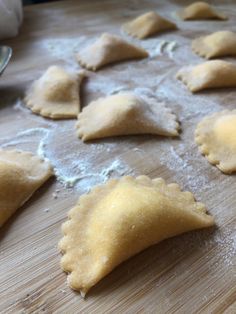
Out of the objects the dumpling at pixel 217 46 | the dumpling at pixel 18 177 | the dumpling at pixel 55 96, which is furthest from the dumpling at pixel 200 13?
the dumpling at pixel 18 177

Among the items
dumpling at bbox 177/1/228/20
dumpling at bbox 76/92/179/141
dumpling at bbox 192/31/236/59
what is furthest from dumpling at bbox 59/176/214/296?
dumpling at bbox 177/1/228/20

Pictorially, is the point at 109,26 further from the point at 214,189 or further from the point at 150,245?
the point at 150,245

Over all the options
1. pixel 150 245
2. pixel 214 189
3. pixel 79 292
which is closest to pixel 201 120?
pixel 214 189

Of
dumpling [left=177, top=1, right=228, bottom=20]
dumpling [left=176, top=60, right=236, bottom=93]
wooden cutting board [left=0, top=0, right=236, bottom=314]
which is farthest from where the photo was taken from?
dumpling [left=177, top=1, right=228, bottom=20]

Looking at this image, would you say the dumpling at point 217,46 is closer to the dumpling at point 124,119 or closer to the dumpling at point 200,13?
the dumpling at point 200,13

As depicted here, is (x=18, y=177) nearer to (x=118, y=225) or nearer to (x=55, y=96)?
(x=118, y=225)

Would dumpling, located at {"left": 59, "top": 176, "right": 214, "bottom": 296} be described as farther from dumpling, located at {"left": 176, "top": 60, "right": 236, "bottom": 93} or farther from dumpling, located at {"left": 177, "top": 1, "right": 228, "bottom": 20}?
dumpling, located at {"left": 177, "top": 1, "right": 228, "bottom": 20}

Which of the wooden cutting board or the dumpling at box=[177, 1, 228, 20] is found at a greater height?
the dumpling at box=[177, 1, 228, 20]

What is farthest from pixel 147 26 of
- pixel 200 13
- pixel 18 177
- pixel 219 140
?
pixel 18 177
